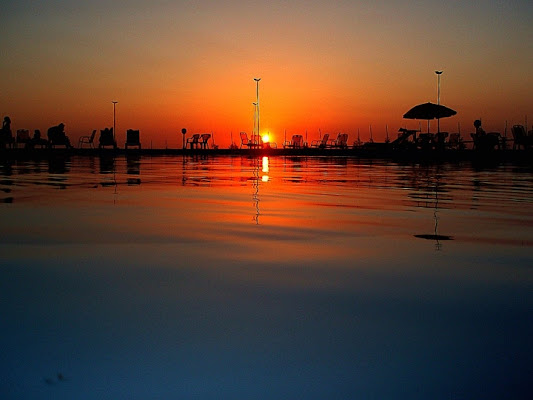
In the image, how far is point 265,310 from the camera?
2.09 m

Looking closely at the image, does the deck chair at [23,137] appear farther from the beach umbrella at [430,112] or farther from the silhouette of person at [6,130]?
the beach umbrella at [430,112]

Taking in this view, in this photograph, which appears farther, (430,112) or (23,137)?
(23,137)

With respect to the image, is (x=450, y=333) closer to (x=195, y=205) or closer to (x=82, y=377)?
(x=82, y=377)

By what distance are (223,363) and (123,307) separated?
25.5 inches

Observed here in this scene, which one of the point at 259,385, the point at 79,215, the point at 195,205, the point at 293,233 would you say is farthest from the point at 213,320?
the point at 195,205

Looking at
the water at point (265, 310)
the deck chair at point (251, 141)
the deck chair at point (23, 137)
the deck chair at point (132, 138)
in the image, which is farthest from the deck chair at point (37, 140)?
the water at point (265, 310)

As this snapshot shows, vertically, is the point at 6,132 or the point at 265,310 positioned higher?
the point at 6,132

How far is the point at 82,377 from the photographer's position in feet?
4.94

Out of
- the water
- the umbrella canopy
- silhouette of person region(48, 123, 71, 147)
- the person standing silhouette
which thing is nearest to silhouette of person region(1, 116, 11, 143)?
the person standing silhouette

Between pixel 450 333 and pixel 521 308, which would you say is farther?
pixel 521 308

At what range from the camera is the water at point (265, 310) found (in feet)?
4.91

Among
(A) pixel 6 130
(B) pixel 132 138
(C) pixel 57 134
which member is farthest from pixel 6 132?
(B) pixel 132 138

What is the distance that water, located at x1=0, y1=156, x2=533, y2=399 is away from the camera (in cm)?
150

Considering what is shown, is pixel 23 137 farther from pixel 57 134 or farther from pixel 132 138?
pixel 132 138
